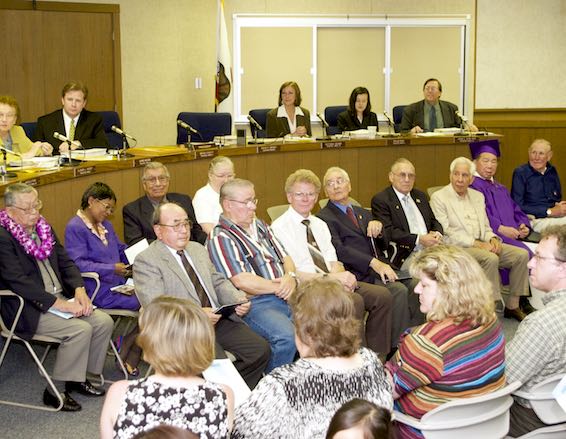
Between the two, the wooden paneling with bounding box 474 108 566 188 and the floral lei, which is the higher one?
the wooden paneling with bounding box 474 108 566 188

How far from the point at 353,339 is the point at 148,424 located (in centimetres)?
65

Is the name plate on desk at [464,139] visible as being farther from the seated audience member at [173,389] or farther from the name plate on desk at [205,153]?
the seated audience member at [173,389]

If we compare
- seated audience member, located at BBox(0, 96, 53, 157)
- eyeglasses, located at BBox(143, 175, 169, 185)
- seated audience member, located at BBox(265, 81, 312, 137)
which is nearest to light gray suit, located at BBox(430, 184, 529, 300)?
eyeglasses, located at BBox(143, 175, 169, 185)

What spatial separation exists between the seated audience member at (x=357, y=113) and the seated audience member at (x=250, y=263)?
Answer: 3.99 metres

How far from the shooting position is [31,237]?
164 inches

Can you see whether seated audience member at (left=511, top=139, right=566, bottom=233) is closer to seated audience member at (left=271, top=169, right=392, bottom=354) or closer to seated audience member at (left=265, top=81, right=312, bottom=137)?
seated audience member at (left=265, top=81, right=312, bottom=137)

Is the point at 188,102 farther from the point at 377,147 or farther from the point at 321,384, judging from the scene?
the point at 321,384

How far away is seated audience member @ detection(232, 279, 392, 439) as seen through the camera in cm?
233

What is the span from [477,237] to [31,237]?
3.19 metres

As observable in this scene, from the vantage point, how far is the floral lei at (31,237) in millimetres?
4102

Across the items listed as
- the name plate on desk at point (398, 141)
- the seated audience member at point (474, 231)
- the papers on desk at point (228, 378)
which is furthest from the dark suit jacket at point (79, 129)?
the papers on desk at point (228, 378)

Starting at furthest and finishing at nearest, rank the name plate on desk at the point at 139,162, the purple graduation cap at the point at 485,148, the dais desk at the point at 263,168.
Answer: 1. the purple graduation cap at the point at 485,148
2. the name plate on desk at the point at 139,162
3. the dais desk at the point at 263,168

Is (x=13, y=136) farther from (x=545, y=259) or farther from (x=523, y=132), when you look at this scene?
(x=523, y=132)

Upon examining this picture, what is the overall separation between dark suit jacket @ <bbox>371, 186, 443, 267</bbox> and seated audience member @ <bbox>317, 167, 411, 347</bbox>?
6.0 inches
